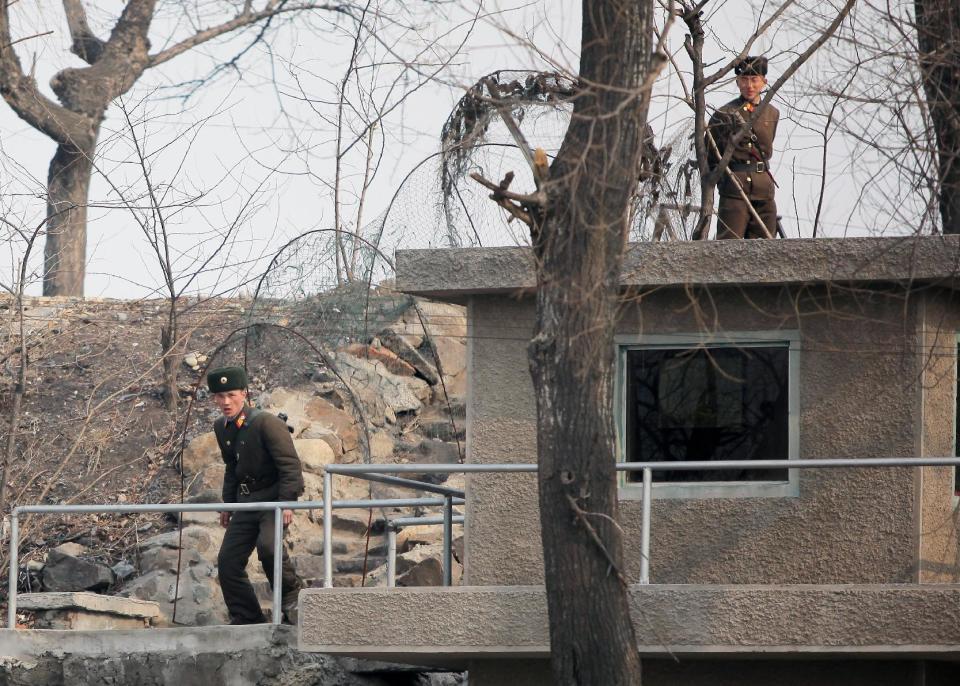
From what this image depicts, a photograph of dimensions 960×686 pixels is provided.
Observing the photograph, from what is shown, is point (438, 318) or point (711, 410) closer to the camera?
point (711, 410)

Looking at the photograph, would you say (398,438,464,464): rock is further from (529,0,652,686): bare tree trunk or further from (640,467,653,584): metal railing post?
(529,0,652,686): bare tree trunk

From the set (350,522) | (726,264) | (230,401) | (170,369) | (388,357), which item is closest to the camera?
(726,264)

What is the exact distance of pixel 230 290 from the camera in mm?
18250

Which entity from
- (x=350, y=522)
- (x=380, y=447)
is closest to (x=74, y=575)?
(x=350, y=522)

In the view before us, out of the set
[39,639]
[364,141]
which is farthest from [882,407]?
[364,141]

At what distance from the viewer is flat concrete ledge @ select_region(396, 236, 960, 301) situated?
8.43 m

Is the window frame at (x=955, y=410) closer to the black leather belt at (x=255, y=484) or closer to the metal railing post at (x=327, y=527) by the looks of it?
the metal railing post at (x=327, y=527)

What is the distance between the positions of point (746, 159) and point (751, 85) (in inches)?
20.6

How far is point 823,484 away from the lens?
888 cm

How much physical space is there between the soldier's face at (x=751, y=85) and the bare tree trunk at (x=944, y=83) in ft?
4.33

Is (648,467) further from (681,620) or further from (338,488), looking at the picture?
(338,488)

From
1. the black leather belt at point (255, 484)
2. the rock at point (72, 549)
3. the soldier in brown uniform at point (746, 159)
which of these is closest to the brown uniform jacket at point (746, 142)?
the soldier in brown uniform at point (746, 159)

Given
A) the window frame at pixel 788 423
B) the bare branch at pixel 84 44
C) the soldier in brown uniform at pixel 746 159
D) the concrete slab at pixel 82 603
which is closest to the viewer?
the window frame at pixel 788 423

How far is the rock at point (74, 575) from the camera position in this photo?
48.2 ft
